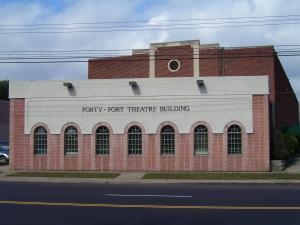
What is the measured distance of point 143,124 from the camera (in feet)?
96.6

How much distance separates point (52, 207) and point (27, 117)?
1875cm

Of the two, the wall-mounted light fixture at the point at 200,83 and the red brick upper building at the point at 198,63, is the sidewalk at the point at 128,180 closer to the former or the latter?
the wall-mounted light fixture at the point at 200,83

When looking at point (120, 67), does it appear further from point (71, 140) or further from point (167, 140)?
point (167, 140)

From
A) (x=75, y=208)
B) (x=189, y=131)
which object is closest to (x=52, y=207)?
(x=75, y=208)

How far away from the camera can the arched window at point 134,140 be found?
96.8ft

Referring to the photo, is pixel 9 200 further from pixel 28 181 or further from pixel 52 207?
pixel 28 181

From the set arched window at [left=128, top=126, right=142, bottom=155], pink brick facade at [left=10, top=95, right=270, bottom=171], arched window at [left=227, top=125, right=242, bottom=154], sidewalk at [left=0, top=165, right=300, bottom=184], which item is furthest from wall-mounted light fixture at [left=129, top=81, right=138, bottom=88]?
arched window at [left=227, top=125, right=242, bottom=154]

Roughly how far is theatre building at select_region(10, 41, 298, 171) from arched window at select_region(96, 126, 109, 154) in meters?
0.05

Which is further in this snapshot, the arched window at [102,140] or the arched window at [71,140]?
the arched window at [71,140]

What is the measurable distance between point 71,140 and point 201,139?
723cm

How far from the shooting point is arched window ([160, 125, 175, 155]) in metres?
29.2

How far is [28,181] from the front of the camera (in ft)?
80.7

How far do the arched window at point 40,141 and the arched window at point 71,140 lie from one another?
1.25 meters

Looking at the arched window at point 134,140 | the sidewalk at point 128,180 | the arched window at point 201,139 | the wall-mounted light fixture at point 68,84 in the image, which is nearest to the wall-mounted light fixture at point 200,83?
the arched window at point 201,139
